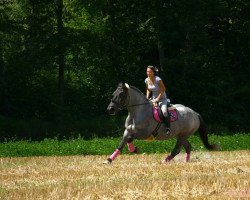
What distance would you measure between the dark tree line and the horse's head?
18341 millimetres

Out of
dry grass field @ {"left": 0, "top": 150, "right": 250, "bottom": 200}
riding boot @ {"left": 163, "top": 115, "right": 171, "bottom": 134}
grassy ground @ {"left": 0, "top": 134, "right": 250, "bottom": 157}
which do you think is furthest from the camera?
grassy ground @ {"left": 0, "top": 134, "right": 250, "bottom": 157}

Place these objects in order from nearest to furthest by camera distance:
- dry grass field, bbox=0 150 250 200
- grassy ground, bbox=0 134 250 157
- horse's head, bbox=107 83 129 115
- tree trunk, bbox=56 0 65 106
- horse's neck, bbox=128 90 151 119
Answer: dry grass field, bbox=0 150 250 200, horse's head, bbox=107 83 129 115, horse's neck, bbox=128 90 151 119, grassy ground, bbox=0 134 250 157, tree trunk, bbox=56 0 65 106

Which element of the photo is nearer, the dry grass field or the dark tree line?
the dry grass field

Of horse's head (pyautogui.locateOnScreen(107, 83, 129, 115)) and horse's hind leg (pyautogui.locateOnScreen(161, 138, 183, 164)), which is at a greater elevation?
horse's head (pyautogui.locateOnScreen(107, 83, 129, 115))

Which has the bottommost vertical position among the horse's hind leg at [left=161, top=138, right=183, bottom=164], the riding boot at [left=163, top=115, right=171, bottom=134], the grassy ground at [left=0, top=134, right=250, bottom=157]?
the grassy ground at [left=0, top=134, right=250, bottom=157]

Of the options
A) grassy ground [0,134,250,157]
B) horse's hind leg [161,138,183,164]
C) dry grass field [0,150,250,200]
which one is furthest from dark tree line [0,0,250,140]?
dry grass field [0,150,250,200]

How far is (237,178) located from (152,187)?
5.95ft

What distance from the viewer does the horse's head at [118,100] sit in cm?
1520

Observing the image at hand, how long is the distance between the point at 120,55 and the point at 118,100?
25100mm

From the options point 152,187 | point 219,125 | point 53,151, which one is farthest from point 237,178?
point 219,125

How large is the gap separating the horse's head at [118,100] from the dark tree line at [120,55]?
18341mm

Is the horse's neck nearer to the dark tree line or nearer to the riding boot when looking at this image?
the riding boot

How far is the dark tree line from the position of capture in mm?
35188

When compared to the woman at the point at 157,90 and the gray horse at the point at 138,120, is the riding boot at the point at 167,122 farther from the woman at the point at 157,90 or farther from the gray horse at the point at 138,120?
the gray horse at the point at 138,120
